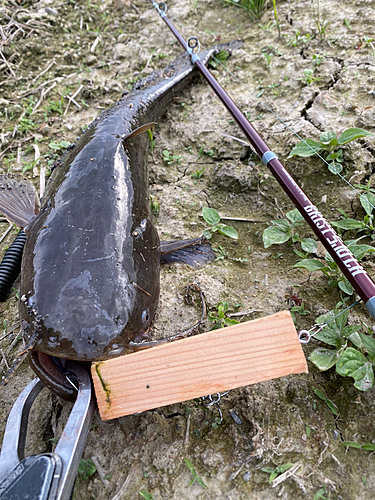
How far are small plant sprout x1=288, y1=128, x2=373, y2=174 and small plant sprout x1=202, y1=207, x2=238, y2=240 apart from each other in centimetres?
87

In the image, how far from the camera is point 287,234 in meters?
2.78

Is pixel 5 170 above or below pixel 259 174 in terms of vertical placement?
above

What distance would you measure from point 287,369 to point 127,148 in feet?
7.35

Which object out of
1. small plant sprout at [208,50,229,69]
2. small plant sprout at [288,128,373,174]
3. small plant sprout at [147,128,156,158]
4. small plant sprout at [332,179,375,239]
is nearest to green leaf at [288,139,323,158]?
small plant sprout at [288,128,373,174]

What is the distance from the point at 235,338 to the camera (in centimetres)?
167

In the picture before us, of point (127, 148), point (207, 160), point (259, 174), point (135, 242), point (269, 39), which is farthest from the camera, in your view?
point (269, 39)

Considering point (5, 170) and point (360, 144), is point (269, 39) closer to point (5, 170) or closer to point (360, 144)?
point (360, 144)

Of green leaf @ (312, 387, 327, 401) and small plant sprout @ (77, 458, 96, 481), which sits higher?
small plant sprout @ (77, 458, 96, 481)

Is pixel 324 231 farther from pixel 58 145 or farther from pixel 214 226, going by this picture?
pixel 58 145

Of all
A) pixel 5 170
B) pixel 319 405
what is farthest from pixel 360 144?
pixel 5 170

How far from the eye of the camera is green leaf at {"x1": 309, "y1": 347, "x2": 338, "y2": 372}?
202 cm

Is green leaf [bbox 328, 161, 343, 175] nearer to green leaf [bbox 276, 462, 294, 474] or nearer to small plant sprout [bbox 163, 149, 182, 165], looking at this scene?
small plant sprout [bbox 163, 149, 182, 165]

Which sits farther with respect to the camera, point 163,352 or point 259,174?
point 259,174

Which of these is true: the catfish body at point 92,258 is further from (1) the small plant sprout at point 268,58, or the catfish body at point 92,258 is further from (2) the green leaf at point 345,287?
(1) the small plant sprout at point 268,58
